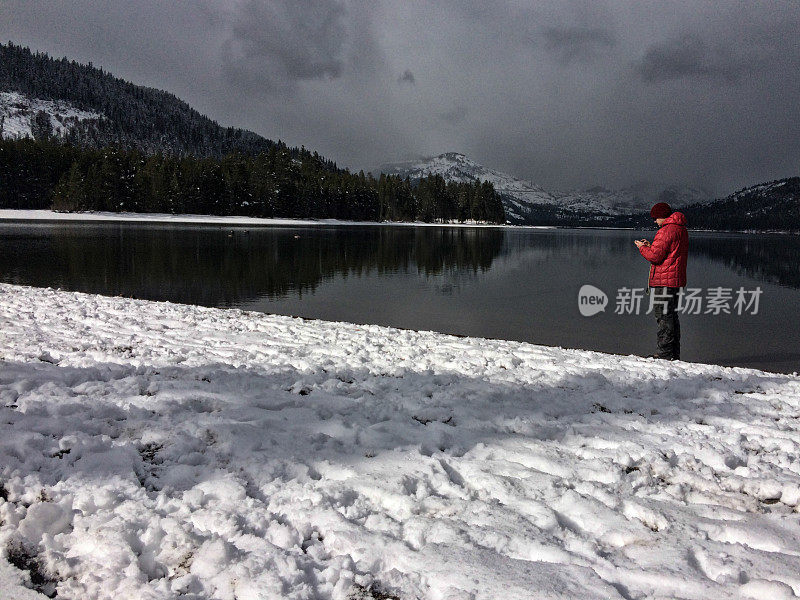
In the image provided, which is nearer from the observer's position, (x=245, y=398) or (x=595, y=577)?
(x=595, y=577)

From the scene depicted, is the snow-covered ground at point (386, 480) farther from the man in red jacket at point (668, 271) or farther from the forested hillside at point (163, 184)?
the forested hillside at point (163, 184)

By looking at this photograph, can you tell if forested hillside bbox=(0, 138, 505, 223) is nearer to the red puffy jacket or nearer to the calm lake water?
the calm lake water

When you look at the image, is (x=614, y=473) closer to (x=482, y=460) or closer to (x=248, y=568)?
(x=482, y=460)

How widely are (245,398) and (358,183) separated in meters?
122

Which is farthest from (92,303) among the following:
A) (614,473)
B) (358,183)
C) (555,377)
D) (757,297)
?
(358,183)

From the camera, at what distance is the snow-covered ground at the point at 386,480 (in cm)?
284

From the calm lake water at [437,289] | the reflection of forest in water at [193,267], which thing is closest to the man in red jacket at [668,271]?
the calm lake water at [437,289]

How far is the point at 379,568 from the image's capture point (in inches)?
116

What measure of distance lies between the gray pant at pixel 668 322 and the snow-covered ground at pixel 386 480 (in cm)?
238

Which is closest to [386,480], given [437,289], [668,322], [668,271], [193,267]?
[668,322]

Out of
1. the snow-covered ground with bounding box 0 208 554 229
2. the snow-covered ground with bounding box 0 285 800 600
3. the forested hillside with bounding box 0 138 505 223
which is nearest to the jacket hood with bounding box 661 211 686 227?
the snow-covered ground with bounding box 0 285 800 600

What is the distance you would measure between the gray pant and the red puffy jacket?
20cm

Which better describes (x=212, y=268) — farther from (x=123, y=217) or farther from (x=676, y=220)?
(x=123, y=217)

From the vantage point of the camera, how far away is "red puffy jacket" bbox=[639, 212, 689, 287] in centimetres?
956
